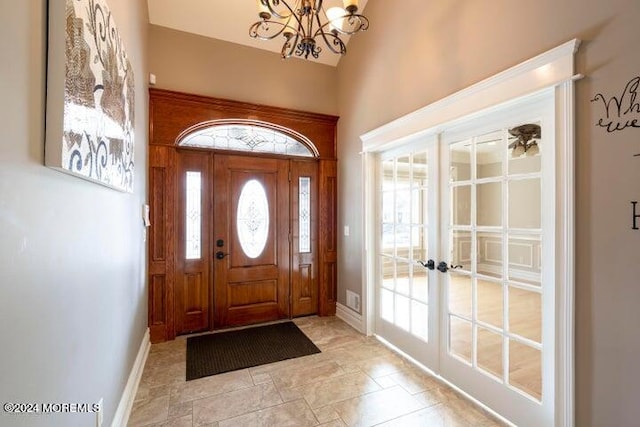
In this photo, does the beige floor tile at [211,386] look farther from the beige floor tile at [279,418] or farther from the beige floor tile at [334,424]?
the beige floor tile at [334,424]

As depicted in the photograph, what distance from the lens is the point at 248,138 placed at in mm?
3844

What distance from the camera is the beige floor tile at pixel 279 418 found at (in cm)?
205

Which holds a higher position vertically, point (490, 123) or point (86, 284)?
point (490, 123)

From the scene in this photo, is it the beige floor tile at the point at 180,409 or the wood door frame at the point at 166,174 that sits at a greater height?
the wood door frame at the point at 166,174

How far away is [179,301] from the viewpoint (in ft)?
11.5

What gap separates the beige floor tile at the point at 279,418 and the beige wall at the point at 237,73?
3.31 m

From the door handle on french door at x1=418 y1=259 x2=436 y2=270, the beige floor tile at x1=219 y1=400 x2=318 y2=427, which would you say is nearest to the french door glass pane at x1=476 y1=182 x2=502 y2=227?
the door handle on french door at x1=418 y1=259 x2=436 y2=270

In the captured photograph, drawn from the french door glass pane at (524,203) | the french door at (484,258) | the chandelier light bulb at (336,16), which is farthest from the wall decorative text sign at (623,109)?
the chandelier light bulb at (336,16)

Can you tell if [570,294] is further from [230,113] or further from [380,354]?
[230,113]

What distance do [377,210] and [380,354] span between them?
1552 mm

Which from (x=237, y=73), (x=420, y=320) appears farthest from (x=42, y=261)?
(x=237, y=73)

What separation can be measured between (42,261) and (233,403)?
1843 mm

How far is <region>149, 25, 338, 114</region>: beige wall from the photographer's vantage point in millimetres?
3426

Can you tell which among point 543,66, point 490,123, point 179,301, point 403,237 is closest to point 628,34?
point 543,66
